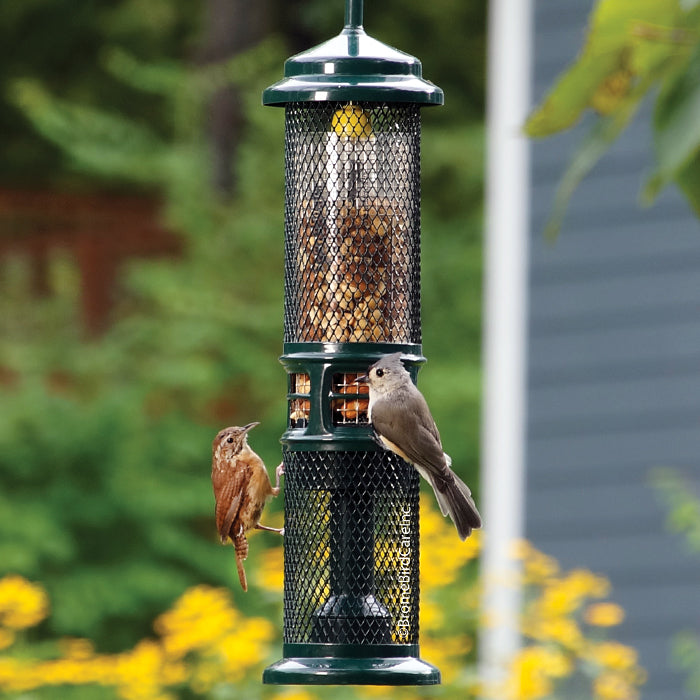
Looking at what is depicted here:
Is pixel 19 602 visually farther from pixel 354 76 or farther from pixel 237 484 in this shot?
pixel 354 76

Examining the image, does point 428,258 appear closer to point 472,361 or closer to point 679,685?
point 472,361

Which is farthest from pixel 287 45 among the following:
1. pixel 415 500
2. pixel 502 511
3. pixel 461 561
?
pixel 415 500

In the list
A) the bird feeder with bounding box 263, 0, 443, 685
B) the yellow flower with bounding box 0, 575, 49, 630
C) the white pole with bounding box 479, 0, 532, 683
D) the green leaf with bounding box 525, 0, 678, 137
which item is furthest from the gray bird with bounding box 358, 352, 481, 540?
the white pole with bounding box 479, 0, 532, 683

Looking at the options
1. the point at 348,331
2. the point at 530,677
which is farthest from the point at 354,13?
the point at 530,677

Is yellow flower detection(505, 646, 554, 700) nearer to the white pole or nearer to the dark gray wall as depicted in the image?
the dark gray wall

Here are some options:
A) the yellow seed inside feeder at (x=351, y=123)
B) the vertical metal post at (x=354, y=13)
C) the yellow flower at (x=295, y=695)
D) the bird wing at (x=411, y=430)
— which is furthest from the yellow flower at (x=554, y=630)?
the vertical metal post at (x=354, y=13)

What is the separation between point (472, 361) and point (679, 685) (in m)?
4.55

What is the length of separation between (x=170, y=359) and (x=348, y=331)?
7750 mm

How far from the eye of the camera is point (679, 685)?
8109 millimetres

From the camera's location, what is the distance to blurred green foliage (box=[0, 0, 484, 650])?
1062cm

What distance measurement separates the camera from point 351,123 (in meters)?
3.81

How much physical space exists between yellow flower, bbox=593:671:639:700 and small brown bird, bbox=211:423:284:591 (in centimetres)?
Answer: 237

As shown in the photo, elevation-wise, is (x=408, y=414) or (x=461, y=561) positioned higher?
(x=461, y=561)

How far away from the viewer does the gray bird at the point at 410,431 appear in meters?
3.51
